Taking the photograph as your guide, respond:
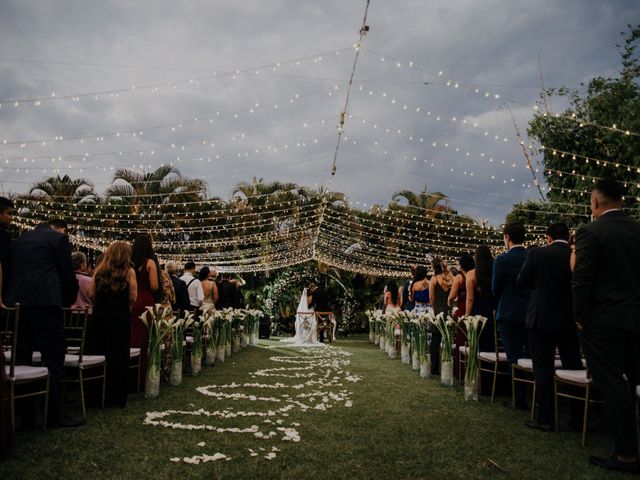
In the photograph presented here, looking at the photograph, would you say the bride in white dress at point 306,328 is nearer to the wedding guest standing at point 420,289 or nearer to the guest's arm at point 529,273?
the wedding guest standing at point 420,289

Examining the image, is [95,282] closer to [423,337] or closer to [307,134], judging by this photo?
[423,337]

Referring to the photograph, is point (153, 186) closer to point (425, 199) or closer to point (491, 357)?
point (425, 199)

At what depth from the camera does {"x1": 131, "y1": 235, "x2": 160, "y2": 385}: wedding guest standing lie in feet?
18.0

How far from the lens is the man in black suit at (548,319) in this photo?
160 inches

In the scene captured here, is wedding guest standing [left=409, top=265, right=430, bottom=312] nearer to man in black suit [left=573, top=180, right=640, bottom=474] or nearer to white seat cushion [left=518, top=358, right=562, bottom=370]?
white seat cushion [left=518, top=358, right=562, bottom=370]

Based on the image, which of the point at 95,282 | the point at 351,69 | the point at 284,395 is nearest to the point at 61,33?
the point at 351,69

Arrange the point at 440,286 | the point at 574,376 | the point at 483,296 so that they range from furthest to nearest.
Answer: the point at 440,286 → the point at 483,296 → the point at 574,376

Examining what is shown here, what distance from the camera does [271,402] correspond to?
5031 mm

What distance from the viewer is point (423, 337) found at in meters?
7.14

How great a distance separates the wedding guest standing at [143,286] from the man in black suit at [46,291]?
1.47m

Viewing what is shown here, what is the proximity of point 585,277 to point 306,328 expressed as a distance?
11569 mm

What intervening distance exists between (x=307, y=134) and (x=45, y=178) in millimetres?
12655

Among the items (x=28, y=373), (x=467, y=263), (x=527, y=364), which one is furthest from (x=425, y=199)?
(x=28, y=373)

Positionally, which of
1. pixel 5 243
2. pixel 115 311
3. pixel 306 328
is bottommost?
pixel 306 328
